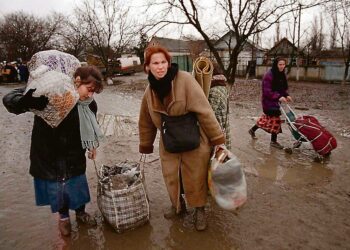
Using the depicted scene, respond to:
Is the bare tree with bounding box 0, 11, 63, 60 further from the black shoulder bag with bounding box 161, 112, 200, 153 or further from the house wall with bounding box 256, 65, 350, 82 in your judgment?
the black shoulder bag with bounding box 161, 112, 200, 153

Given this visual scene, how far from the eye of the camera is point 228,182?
9.45 ft

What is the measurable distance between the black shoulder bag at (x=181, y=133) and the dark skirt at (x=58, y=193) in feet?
3.10

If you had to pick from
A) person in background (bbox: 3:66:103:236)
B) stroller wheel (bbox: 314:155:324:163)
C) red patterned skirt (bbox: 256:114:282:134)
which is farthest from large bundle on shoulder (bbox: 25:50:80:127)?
red patterned skirt (bbox: 256:114:282:134)

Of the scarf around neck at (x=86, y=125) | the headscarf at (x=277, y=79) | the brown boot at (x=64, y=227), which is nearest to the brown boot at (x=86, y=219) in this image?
the brown boot at (x=64, y=227)

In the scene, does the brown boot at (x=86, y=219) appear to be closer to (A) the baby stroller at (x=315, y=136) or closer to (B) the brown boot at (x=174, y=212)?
(B) the brown boot at (x=174, y=212)

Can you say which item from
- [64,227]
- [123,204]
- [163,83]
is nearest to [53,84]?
[163,83]

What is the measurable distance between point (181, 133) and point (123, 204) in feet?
2.95

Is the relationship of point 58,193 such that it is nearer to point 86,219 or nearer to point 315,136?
point 86,219

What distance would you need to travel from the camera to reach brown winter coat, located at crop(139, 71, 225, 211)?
2932 millimetres

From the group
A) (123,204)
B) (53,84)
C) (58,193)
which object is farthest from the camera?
(123,204)

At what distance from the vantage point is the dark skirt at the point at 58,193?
3.02 m

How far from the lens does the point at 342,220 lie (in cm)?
347

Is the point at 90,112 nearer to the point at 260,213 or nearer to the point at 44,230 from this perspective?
the point at 44,230

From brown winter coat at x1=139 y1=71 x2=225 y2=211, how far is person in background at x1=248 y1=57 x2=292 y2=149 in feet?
9.80
